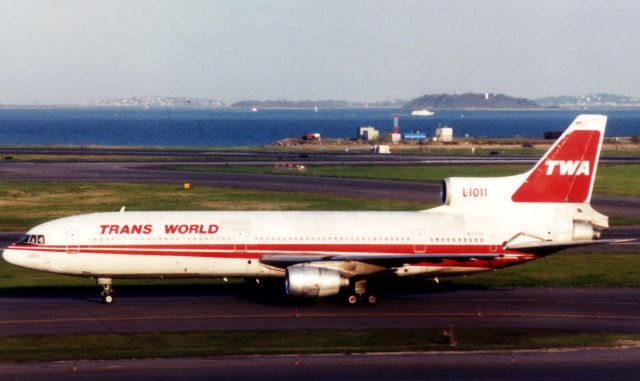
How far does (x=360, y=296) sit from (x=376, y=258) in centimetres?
248

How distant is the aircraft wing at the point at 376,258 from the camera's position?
43250mm

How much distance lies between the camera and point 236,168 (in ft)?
394

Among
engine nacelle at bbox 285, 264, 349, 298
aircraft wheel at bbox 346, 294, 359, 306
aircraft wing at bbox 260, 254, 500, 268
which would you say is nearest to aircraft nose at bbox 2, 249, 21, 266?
aircraft wing at bbox 260, 254, 500, 268

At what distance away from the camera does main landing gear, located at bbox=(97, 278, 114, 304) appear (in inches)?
1737

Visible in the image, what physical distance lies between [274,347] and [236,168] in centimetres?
8588

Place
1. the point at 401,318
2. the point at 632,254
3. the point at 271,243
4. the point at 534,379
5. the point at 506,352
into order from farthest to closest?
the point at 632,254 < the point at 271,243 < the point at 401,318 < the point at 506,352 < the point at 534,379

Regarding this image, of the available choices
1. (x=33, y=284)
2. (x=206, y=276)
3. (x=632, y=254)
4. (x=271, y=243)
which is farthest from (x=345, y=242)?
(x=632, y=254)

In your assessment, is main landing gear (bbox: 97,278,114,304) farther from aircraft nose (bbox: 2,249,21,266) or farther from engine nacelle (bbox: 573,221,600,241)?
engine nacelle (bbox: 573,221,600,241)

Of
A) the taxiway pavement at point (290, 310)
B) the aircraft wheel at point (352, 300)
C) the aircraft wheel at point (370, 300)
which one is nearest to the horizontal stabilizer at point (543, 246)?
the taxiway pavement at point (290, 310)

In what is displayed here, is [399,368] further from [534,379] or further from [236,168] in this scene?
[236,168]

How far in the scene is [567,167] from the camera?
4581 cm

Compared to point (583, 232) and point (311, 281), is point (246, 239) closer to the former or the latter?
point (311, 281)

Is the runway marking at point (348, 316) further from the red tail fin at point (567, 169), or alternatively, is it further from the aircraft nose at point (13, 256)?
the red tail fin at point (567, 169)

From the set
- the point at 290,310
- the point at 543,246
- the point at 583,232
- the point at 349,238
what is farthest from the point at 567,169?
the point at 290,310
